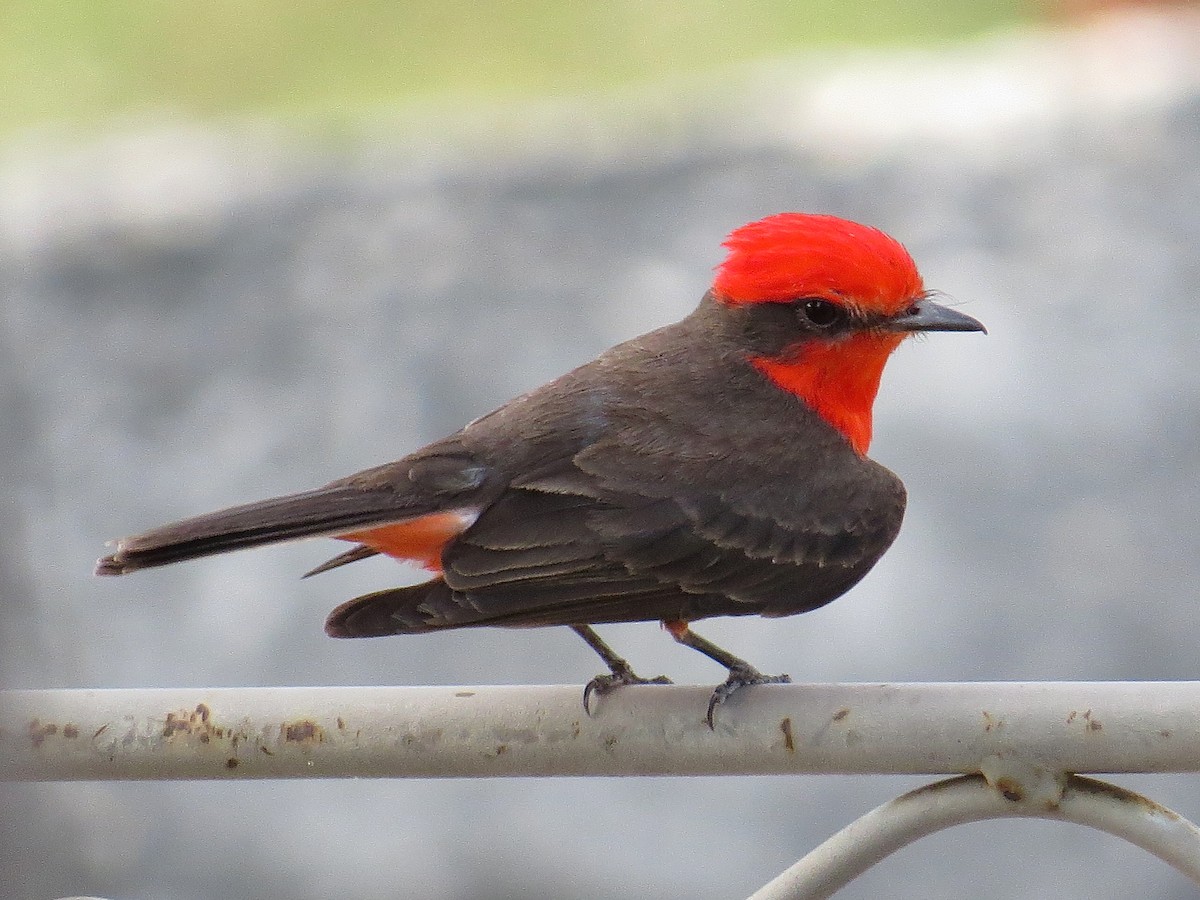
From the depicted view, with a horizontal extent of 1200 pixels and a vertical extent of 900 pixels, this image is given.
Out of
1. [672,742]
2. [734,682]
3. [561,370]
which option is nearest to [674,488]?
[734,682]

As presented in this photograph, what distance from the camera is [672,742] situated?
250cm

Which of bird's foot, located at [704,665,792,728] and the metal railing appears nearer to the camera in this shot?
the metal railing

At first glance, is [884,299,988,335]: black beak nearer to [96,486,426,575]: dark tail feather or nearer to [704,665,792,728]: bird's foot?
[704,665,792,728]: bird's foot

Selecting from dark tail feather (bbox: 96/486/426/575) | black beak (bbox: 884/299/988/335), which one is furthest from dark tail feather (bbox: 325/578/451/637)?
black beak (bbox: 884/299/988/335)

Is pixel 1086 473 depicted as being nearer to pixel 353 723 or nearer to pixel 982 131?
pixel 982 131

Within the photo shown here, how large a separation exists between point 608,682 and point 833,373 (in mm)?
917

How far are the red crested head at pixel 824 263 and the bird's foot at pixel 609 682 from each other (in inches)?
29.8

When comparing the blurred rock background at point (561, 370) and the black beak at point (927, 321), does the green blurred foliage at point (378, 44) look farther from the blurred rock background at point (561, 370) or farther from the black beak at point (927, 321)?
the black beak at point (927, 321)

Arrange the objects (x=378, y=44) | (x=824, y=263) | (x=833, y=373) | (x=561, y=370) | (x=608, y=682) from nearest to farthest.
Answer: (x=608, y=682)
(x=824, y=263)
(x=833, y=373)
(x=561, y=370)
(x=378, y=44)

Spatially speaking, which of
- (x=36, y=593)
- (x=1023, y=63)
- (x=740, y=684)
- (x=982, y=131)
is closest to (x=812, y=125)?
(x=982, y=131)

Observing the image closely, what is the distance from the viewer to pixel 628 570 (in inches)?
117

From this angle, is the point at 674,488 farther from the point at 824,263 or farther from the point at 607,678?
the point at 824,263

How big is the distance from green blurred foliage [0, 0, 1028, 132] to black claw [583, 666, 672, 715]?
510 cm

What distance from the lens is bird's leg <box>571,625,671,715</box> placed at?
8.46 feet
